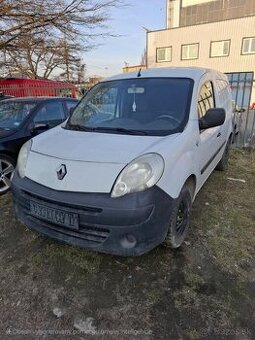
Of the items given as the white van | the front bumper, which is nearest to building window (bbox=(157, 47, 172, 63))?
the white van

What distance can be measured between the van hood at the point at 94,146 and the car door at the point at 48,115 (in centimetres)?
182

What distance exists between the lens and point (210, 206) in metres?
3.93

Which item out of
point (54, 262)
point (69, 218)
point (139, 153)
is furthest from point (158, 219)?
point (54, 262)

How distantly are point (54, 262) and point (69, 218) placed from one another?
0.71 m

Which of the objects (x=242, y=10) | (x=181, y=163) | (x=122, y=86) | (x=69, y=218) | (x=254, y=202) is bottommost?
(x=254, y=202)

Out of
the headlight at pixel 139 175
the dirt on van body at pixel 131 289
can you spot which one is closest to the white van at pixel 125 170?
the headlight at pixel 139 175

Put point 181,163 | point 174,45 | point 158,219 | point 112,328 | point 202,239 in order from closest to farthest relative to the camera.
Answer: point 112,328, point 158,219, point 181,163, point 202,239, point 174,45

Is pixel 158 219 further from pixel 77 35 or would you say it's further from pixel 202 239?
pixel 77 35

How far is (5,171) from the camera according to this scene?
4.30m

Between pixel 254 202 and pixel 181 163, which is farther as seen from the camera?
pixel 254 202

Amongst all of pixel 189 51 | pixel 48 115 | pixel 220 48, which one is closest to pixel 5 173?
pixel 48 115

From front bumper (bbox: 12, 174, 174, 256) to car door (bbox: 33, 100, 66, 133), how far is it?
2.57 m

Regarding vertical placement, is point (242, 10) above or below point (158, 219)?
above

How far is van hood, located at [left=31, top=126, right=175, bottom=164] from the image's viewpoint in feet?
7.82
